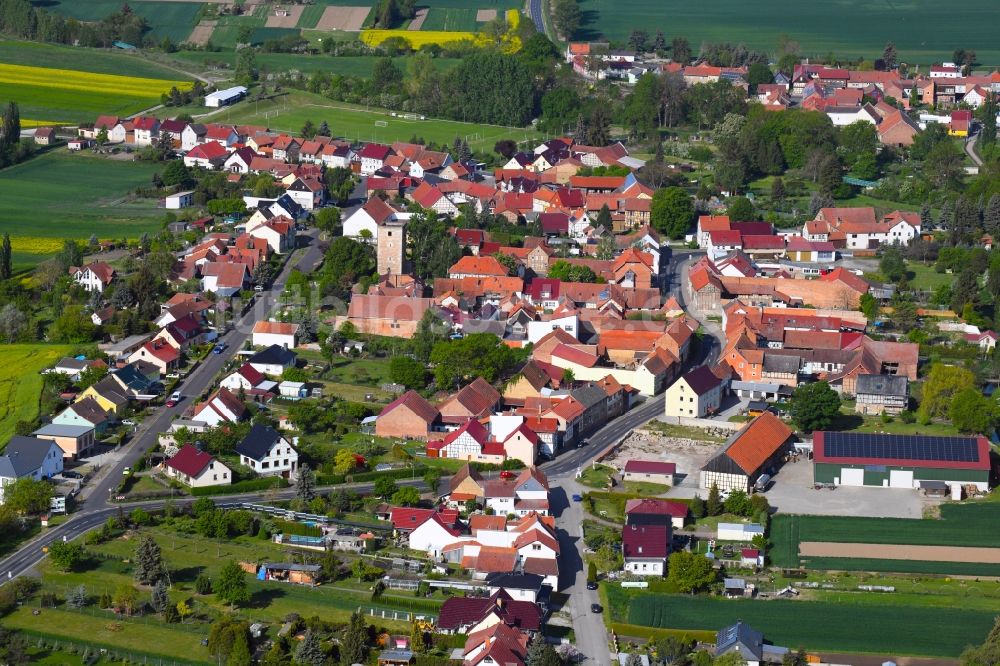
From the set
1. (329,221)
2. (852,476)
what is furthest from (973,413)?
(329,221)

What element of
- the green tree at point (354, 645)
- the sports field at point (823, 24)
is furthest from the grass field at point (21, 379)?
the sports field at point (823, 24)

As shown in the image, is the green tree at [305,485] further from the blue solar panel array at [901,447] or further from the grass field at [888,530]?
the blue solar panel array at [901,447]

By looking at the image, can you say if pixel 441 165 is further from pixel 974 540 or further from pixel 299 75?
pixel 974 540

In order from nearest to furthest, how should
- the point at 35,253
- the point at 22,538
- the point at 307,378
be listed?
the point at 22,538
the point at 307,378
the point at 35,253

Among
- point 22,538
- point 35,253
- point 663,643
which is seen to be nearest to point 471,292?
point 35,253

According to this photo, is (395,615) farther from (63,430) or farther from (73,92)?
(73,92)
